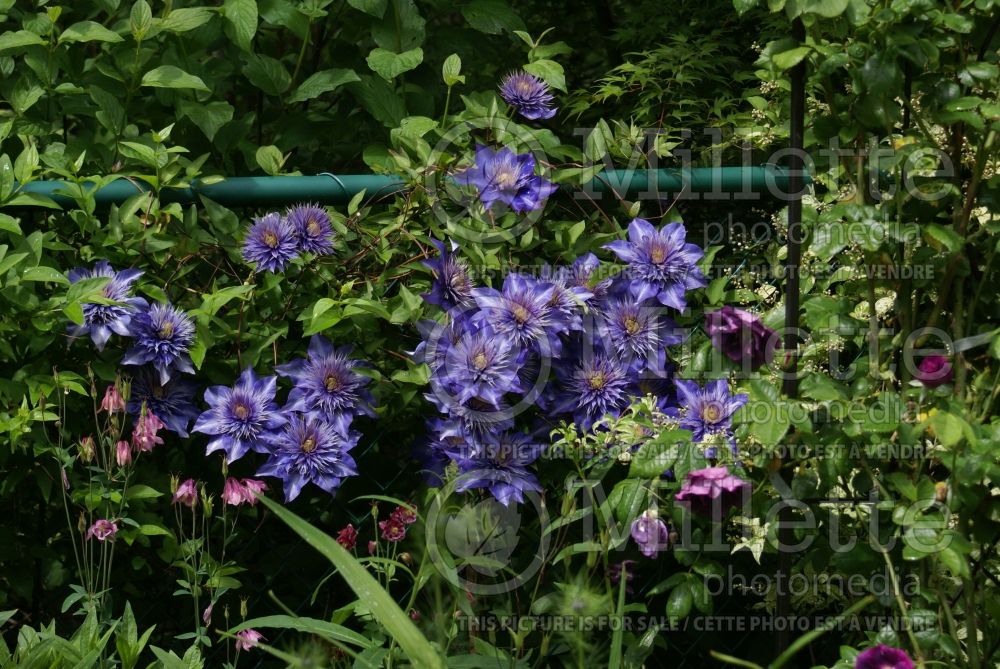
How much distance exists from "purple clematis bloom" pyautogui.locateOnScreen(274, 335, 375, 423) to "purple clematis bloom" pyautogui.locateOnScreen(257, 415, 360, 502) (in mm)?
23

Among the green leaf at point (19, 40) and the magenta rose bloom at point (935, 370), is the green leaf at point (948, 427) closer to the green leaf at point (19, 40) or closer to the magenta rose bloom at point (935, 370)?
the magenta rose bloom at point (935, 370)

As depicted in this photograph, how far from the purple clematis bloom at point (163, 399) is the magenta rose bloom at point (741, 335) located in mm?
1037

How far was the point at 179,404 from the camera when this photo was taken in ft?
7.02

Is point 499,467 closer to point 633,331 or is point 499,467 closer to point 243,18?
point 633,331

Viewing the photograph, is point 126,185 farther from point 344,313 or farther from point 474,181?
point 474,181

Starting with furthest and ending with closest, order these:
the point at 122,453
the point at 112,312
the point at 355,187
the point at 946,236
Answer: the point at 355,187
the point at 112,312
the point at 122,453
the point at 946,236

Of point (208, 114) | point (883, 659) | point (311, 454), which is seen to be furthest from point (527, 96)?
point (883, 659)

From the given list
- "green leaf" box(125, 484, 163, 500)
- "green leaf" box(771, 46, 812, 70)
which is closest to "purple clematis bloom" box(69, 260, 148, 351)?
"green leaf" box(125, 484, 163, 500)

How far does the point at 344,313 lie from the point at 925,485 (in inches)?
41.1

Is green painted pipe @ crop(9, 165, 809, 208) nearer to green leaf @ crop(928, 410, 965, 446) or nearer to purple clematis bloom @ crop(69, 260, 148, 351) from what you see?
purple clematis bloom @ crop(69, 260, 148, 351)

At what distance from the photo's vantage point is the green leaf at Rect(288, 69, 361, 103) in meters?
2.60

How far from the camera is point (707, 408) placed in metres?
1.95

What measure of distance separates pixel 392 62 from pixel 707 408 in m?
1.14

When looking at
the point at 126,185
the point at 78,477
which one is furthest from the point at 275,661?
the point at 126,185
